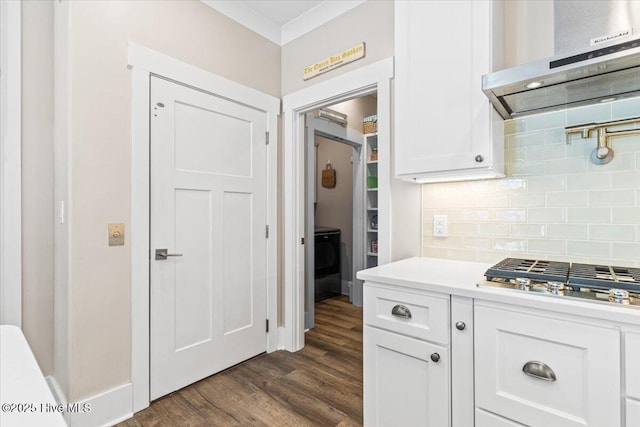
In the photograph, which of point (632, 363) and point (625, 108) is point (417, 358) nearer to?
point (632, 363)

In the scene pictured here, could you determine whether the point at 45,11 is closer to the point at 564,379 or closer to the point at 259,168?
the point at 259,168

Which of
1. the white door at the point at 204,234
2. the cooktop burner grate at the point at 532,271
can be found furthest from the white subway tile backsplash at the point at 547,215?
the white door at the point at 204,234

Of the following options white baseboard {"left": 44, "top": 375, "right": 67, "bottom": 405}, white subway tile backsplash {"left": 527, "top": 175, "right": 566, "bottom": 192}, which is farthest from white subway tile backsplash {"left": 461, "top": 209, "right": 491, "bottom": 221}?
white baseboard {"left": 44, "top": 375, "right": 67, "bottom": 405}

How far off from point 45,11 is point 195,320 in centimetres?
209

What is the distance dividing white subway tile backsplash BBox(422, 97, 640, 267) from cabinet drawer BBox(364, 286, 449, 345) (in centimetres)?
62

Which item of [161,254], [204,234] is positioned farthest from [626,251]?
Answer: [161,254]

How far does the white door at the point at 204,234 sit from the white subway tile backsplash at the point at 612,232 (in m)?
2.02

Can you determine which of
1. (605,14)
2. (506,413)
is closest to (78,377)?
(506,413)

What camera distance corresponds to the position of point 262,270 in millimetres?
2537

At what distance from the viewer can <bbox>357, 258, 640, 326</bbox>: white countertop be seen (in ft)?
3.14

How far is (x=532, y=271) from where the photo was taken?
1238mm

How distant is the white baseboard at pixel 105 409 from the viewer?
163 centimetres

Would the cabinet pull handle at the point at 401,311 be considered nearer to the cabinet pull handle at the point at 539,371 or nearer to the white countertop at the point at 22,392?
the cabinet pull handle at the point at 539,371

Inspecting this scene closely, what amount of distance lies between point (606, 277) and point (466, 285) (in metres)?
0.46
